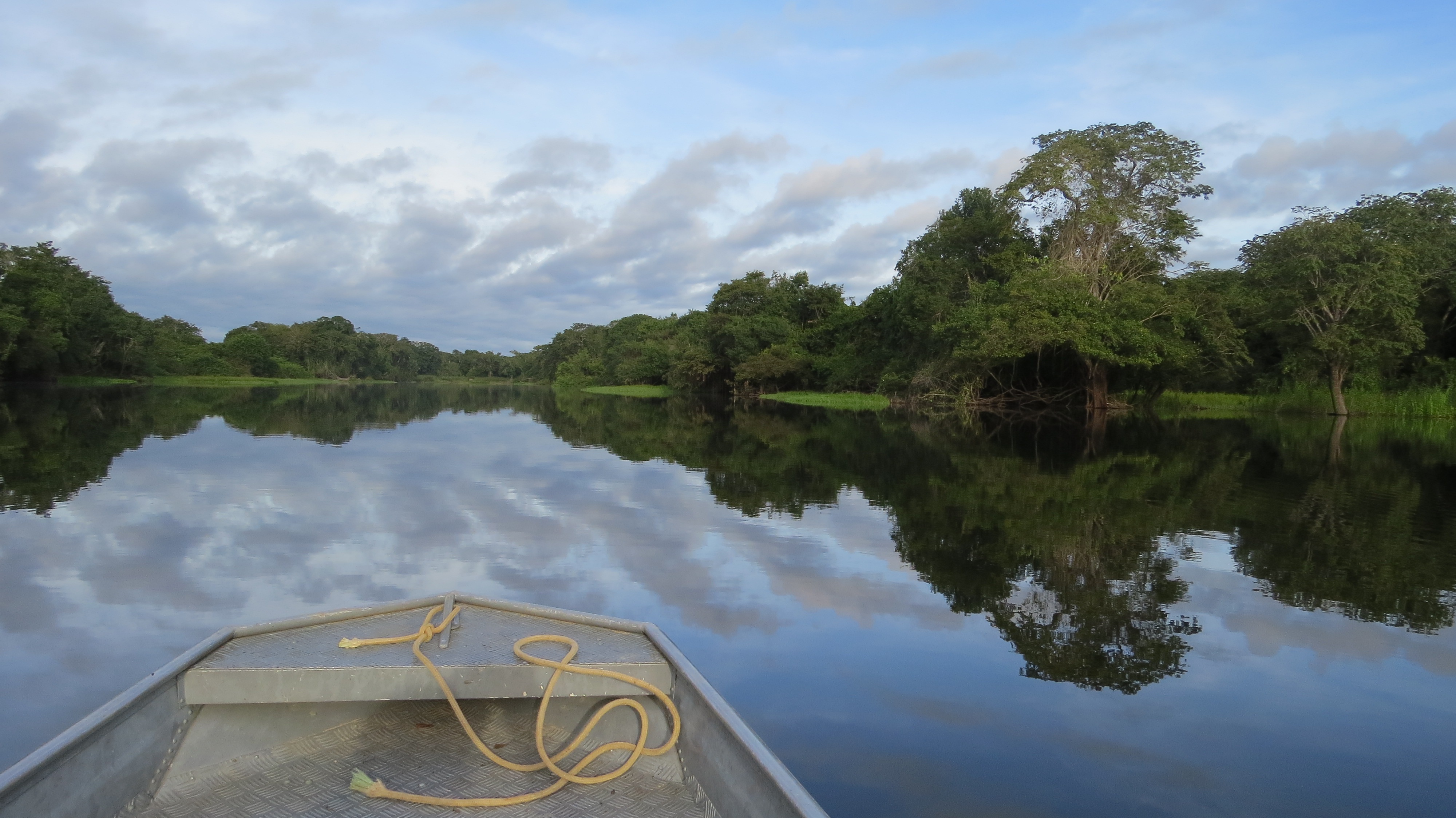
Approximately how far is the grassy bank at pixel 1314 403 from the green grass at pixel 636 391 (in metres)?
29.4

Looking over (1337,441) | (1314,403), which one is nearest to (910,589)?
(1337,441)

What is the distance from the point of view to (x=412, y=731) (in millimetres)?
3326

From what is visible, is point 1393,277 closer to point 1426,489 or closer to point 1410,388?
point 1410,388

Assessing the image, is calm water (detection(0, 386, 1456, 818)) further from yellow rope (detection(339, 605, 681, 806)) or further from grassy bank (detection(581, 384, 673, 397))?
grassy bank (detection(581, 384, 673, 397))

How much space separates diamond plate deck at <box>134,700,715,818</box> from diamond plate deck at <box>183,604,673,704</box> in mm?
182

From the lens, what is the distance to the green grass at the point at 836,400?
3600cm

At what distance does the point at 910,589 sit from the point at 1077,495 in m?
5.35

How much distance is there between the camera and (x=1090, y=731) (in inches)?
148

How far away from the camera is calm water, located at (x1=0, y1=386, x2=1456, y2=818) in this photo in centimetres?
355

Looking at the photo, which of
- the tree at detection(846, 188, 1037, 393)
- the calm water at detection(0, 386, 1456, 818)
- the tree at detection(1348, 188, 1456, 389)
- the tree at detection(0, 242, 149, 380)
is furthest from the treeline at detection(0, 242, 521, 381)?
the tree at detection(1348, 188, 1456, 389)

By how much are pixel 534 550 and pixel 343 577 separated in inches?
60.4

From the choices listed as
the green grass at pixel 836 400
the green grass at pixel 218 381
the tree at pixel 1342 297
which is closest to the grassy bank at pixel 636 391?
the green grass at pixel 836 400

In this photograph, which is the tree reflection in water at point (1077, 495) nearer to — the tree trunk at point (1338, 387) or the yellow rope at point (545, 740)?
the tree trunk at point (1338, 387)

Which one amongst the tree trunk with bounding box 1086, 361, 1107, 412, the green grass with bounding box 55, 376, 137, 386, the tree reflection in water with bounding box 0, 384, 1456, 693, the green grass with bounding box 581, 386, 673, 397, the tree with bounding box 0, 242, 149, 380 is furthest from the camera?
the green grass with bounding box 581, 386, 673, 397
